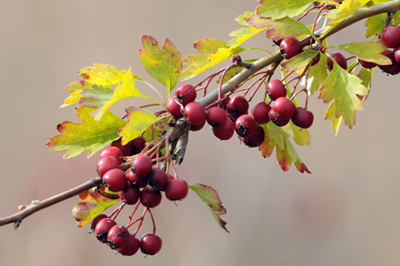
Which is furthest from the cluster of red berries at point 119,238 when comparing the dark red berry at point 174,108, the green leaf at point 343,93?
the green leaf at point 343,93

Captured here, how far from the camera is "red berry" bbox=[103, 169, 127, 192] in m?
0.30

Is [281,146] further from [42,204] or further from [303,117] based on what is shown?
[42,204]

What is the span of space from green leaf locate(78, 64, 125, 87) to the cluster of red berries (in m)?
0.13

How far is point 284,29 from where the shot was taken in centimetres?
36

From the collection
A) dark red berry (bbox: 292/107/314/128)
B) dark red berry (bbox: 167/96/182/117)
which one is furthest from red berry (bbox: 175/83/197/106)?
dark red berry (bbox: 292/107/314/128)

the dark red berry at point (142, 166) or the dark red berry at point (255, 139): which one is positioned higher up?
the dark red berry at point (142, 166)

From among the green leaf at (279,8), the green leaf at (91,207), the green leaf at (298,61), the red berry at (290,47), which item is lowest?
the green leaf at (91,207)

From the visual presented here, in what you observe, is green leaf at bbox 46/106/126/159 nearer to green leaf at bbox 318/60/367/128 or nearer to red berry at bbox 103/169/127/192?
red berry at bbox 103/169/127/192

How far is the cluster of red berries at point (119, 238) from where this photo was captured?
13.3 inches

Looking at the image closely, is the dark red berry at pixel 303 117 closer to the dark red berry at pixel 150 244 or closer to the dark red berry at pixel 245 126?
the dark red berry at pixel 245 126

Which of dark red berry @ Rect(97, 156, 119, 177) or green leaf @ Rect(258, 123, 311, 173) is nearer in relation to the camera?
dark red berry @ Rect(97, 156, 119, 177)

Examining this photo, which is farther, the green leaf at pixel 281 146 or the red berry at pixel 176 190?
the green leaf at pixel 281 146

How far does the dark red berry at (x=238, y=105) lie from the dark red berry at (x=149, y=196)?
133mm

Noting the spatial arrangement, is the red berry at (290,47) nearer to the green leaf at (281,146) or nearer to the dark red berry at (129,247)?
the green leaf at (281,146)
